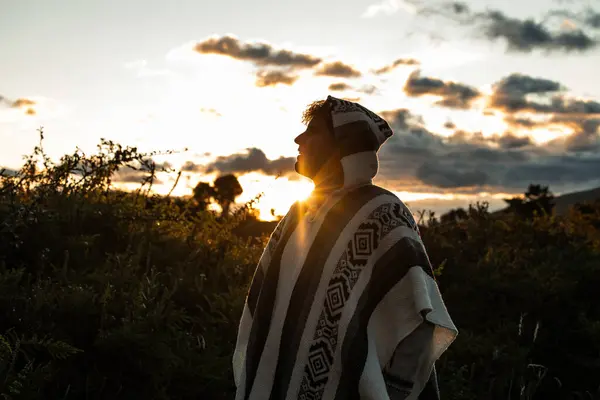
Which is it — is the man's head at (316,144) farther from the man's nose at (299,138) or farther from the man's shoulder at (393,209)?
the man's shoulder at (393,209)

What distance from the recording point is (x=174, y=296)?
7.07 meters

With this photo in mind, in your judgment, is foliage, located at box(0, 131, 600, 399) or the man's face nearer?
the man's face

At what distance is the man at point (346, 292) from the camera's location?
352 centimetres

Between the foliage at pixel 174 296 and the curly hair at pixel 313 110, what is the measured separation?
2073mm

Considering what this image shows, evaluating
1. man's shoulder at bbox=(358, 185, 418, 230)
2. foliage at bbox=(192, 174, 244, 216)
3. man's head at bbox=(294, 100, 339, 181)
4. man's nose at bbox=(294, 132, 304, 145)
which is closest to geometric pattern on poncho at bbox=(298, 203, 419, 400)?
man's shoulder at bbox=(358, 185, 418, 230)

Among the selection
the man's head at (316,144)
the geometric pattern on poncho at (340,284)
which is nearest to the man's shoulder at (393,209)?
the geometric pattern on poncho at (340,284)

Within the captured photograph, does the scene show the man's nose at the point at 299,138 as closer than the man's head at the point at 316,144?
No

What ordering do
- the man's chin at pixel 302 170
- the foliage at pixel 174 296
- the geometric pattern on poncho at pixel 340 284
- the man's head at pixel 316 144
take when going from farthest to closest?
the foliage at pixel 174 296, the man's chin at pixel 302 170, the man's head at pixel 316 144, the geometric pattern on poncho at pixel 340 284

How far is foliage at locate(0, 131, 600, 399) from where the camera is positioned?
17.9 ft

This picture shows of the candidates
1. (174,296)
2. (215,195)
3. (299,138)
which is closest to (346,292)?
(299,138)

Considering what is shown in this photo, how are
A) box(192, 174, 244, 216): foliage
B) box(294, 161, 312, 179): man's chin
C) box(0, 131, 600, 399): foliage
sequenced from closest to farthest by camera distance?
1. box(294, 161, 312, 179): man's chin
2. box(0, 131, 600, 399): foliage
3. box(192, 174, 244, 216): foliage

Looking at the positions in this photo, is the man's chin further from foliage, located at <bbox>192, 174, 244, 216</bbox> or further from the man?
foliage, located at <bbox>192, 174, 244, 216</bbox>

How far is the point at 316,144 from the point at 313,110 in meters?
0.22

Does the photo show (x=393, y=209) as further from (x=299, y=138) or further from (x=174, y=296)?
(x=174, y=296)
